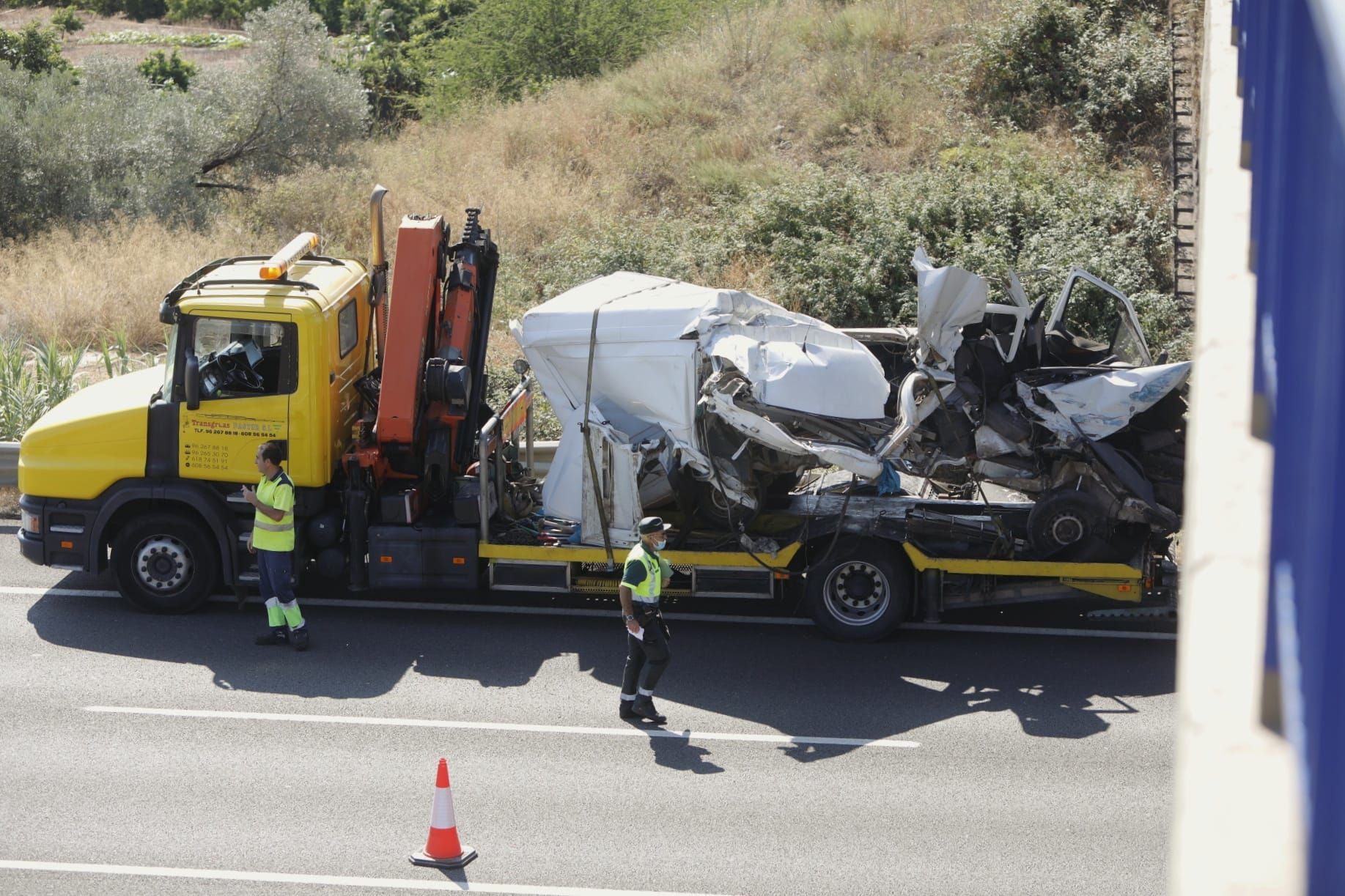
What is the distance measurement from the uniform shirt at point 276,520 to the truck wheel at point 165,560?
938 millimetres

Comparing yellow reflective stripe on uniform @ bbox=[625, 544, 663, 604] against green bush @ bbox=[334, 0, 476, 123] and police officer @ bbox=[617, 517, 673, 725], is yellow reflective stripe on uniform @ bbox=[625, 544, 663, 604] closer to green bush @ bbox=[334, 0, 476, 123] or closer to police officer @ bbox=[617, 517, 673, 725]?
police officer @ bbox=[617, 517, 673, 725]

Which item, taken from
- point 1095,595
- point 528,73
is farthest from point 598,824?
point 528,73

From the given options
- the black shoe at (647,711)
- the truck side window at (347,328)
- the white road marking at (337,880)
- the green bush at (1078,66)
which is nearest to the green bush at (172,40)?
the green bush at (1078,66)

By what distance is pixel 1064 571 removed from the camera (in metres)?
10.4

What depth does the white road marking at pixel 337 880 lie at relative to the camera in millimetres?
7371

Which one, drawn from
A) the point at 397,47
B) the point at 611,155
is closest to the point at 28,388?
the point at 611,155

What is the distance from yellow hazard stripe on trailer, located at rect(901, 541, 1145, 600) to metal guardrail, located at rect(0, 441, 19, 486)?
352 inches

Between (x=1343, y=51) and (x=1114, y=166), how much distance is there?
1956 centimetres

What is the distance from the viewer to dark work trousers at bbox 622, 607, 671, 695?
9367 millimetres

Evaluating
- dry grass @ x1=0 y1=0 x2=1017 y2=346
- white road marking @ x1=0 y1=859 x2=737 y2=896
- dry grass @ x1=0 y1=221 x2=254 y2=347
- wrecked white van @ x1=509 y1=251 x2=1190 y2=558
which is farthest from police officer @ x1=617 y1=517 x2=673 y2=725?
dry grass @ x1=0 y1=221 x2=254 y2=347

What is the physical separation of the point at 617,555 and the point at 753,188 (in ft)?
35.3

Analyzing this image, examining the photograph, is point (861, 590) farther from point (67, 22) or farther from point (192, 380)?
point (67, 22)

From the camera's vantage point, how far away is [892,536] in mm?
10656

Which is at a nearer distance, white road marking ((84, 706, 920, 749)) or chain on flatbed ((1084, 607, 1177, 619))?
white road marking ((84, 706, 920, 749))
